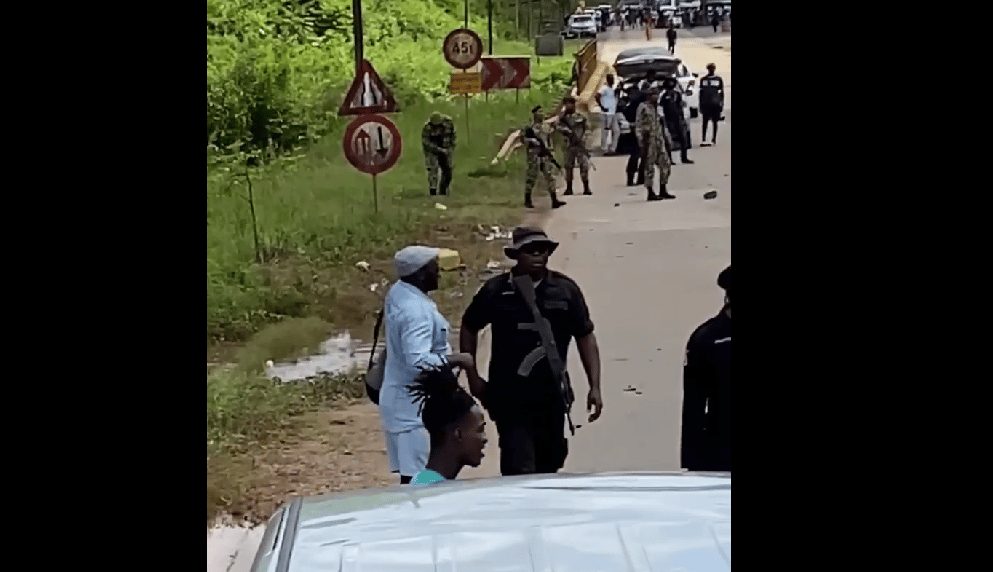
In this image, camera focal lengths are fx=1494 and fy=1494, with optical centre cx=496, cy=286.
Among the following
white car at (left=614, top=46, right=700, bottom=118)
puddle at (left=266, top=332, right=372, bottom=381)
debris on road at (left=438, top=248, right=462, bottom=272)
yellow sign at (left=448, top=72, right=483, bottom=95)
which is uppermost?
white car at (left=614, top=46, right=700, bottom=118)

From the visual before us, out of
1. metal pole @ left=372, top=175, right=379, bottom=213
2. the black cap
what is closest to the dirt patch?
the black cap

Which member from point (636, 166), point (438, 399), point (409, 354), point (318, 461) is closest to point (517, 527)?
point (438, 399)

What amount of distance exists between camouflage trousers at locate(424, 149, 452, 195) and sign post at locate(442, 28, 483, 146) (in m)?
0.49

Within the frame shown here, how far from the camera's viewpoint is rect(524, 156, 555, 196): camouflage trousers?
831 centimetres

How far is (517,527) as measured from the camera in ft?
5.64

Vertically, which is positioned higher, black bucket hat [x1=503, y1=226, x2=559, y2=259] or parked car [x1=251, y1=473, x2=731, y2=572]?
black bucket hat [x1=503, y1=226, x2=559, y2=259]

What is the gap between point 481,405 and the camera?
3.83m

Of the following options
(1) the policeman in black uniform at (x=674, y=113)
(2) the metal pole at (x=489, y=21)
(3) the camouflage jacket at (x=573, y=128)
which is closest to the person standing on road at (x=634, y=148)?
(1) the policeman in black uniform at (x=674, y=113)

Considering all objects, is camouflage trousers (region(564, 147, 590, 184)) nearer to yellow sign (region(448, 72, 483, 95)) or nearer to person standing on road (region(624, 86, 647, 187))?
person standing on road (region(624, 86, 647, 187))

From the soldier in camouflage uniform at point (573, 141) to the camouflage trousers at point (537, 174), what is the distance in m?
0.10
